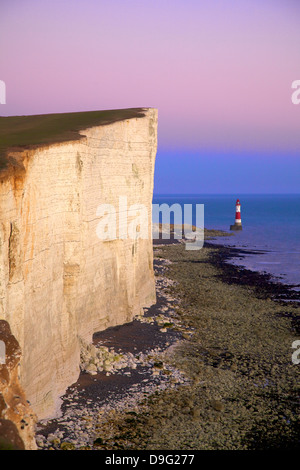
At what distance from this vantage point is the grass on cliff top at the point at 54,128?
1005 centimetres

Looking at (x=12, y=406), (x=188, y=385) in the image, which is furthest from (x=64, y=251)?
(x=12, y=406)

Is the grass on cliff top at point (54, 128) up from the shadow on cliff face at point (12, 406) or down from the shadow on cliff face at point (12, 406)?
up

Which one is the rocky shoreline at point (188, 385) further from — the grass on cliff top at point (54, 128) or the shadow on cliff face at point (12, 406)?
the grass on cliff top at point (54, 128)

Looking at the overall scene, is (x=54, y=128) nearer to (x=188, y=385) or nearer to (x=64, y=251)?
(x=64, y=251)

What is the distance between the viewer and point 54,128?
1284 cm

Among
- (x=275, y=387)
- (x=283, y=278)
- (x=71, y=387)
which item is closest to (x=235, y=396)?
(x=275, y=387)

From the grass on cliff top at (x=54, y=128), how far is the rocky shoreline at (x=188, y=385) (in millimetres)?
5127

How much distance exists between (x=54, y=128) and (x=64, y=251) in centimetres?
428

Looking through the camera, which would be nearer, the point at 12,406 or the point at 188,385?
the point at 12,406

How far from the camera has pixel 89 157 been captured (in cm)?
1217

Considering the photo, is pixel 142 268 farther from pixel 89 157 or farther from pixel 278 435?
pixel 278 435

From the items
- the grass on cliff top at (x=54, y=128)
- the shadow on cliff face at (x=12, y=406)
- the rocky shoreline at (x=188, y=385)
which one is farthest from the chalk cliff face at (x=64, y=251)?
the shadow on cliff face at (x=12, y=406)

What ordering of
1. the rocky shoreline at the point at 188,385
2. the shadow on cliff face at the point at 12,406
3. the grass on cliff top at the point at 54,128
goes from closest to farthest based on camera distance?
the shadow on cliff face at the point at 12,406 → the rocky shoreline at the point at 188,385 → the grass on cliff top at the point at 54,128

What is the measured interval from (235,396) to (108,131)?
792cm
